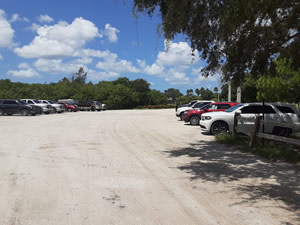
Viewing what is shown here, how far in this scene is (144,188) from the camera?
5223 mm

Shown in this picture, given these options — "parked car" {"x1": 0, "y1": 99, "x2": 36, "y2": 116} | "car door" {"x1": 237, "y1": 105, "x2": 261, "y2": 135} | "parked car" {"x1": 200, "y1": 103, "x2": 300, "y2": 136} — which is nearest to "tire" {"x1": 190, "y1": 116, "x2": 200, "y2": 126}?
"parked car" {"x1": 200, "y1": 103, "x2": 300, "y2": 136}

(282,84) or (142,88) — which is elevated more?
(142,88)

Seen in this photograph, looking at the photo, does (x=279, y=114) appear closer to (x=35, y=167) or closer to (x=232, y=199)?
(x=232, y=199)

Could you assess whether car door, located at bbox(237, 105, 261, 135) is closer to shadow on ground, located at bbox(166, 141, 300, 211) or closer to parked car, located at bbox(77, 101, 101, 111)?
shadow on ground, located at bbox(166, 141, 300, 211)

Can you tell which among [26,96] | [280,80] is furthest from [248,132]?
[26,96]

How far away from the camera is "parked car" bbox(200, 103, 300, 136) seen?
11578 millimetres

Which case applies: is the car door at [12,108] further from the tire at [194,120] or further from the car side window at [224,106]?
the car side window at [224,106]

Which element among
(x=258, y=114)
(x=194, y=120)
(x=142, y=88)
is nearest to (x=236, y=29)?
(x=258, y=114)

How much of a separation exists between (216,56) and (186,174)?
149 inches

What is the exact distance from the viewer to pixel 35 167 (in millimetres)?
6781

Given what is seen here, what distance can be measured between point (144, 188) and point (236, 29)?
4.48 meters

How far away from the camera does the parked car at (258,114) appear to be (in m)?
11.6

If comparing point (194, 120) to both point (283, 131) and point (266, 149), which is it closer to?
point (283, 131)

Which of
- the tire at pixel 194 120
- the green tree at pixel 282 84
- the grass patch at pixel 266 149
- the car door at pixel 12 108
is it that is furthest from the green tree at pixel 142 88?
the green tree at pixel 282 84
